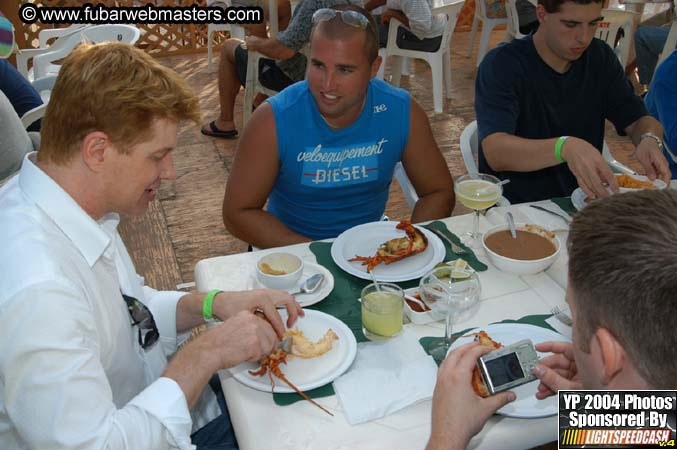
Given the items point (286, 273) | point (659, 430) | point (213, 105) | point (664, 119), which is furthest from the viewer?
point (213, 105)

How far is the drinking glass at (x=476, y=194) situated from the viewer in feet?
6.08

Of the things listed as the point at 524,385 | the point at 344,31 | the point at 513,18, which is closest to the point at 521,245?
the point at 524,385

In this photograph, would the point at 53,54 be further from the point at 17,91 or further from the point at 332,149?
the point at 332,149

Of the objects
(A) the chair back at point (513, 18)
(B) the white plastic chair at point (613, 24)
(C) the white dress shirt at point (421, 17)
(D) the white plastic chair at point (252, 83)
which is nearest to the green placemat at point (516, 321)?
(D) the white plastic chair at point (252, 83)

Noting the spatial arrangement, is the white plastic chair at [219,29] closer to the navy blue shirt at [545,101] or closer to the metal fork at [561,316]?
the navy blue shirt at [545,101]

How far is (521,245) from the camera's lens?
5.80ft

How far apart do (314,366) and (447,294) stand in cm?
36

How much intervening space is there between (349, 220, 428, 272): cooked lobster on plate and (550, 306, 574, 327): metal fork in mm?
412

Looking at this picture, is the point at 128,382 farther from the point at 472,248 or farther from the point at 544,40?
the point at 544,40

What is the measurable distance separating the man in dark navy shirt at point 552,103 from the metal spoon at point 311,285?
0.98 meters

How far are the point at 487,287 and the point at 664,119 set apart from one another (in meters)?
1.56

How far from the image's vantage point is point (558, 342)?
4.35 ft

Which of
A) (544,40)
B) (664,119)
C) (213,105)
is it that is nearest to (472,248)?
(544,40)

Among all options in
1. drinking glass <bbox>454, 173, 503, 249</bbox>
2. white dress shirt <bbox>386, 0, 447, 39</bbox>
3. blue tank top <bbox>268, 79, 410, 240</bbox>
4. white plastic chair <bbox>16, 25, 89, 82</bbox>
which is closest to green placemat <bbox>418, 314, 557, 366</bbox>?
drinking glass <bbox>454, 173, 503, 249</bbox>
